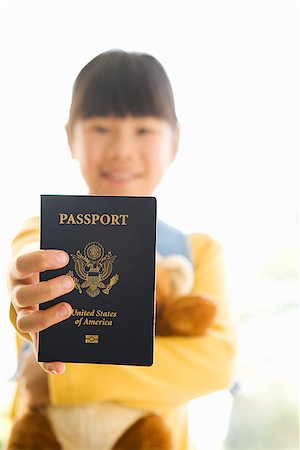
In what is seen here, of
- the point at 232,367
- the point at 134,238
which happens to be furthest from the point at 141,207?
the point at 232,367

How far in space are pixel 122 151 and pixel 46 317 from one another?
611 millimetres

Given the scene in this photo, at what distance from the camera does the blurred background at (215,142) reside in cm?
157

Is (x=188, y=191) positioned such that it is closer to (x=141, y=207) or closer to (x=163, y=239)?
(x=163, y=239)

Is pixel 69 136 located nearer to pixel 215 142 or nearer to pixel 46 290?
pixel 215 142

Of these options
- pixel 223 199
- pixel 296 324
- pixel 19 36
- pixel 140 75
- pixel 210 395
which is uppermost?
pixel 19 36

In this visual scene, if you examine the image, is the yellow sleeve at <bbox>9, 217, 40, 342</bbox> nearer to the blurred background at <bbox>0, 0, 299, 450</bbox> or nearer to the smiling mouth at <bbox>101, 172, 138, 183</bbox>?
the blurred background at <bbox>0, 0, 299, 450</bbox>

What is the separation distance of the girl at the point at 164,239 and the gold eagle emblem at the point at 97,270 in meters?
0.44

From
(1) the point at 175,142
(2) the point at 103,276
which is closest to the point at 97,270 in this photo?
(2) the point at 103,276

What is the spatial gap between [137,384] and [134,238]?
0.54 meters

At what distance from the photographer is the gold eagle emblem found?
3.39 ft

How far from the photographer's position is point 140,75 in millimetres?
1535

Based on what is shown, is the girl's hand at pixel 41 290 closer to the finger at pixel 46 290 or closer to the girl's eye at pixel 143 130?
the finger at pixel 46 290

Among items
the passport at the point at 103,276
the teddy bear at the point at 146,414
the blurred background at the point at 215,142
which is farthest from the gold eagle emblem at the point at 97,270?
the blurred background at the point at 215,142

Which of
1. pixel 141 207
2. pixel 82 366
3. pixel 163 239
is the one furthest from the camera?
pixel 163 239
